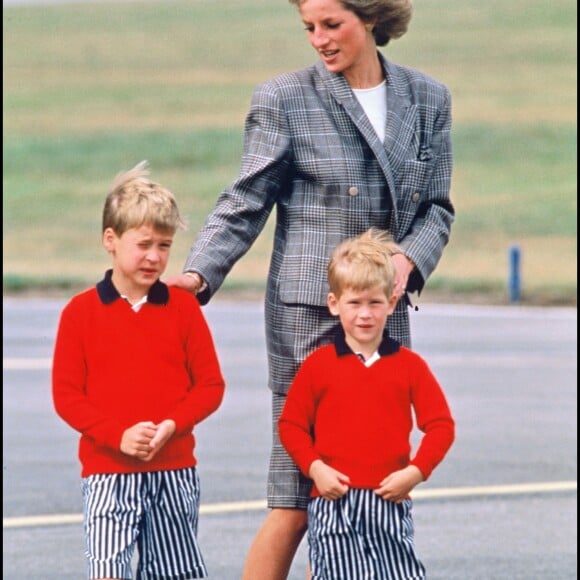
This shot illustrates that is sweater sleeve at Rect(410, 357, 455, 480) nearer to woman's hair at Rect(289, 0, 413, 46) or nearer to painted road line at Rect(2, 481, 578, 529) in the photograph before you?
woman's hair at Rect(289, 0, 413, 46)

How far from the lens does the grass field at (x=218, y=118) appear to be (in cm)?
2841

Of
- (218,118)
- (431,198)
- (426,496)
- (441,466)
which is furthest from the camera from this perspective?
(218,118)

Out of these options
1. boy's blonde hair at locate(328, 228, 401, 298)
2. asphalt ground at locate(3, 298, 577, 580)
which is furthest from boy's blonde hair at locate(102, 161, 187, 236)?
asphalt ground at locate(3, 298, 577, 580)

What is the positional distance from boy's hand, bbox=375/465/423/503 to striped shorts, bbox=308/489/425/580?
0.15 ft

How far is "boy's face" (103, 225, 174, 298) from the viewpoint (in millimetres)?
4629

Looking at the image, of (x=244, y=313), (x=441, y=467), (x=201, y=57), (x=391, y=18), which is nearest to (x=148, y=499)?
(x=391, y=18)

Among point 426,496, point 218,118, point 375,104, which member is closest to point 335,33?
point 375,104

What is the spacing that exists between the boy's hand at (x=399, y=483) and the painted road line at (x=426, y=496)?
3.65 m

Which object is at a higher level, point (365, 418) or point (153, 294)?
point (153, 294)

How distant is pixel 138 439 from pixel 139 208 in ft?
1.99

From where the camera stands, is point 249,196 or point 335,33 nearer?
point 335,33

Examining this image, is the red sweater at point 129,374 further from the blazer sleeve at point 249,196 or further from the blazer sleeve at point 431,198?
the blazer sleeve at point 431,198

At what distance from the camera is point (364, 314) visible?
4613 mm

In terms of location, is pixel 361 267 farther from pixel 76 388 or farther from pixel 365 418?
pixel 76 388
